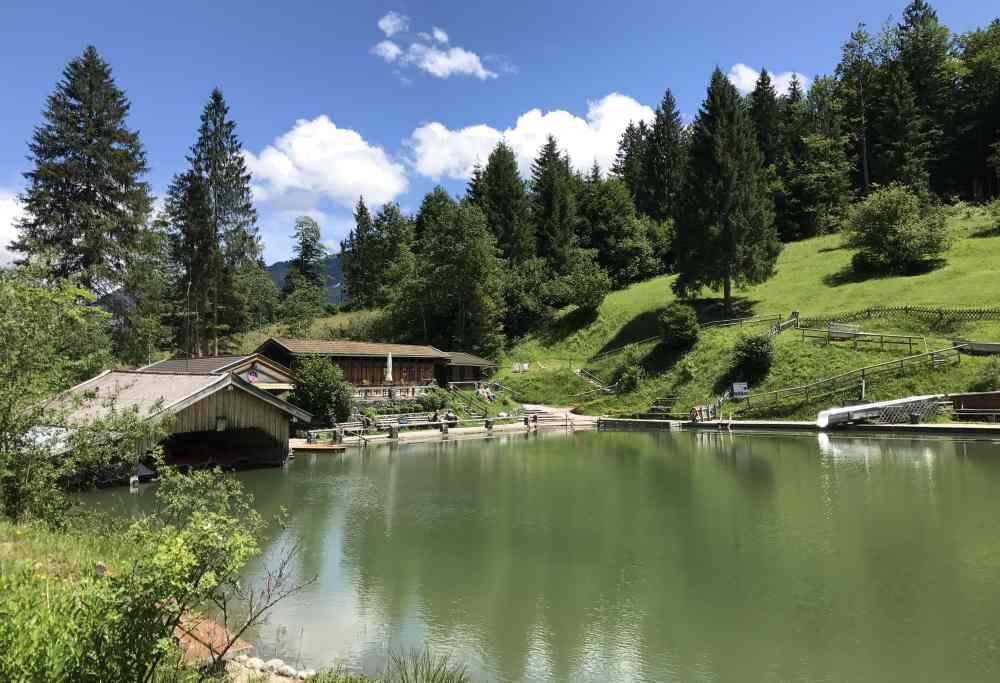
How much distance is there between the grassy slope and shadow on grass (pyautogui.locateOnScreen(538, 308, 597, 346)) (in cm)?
14

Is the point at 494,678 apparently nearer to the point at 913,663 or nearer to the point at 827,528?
the point at 913,663

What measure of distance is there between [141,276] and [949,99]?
8703 centimetres

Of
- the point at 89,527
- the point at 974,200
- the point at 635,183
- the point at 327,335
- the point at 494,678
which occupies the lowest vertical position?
the point at 494,678

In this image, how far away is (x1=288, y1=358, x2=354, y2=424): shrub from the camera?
108 ft

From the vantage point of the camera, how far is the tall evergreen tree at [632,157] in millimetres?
87812

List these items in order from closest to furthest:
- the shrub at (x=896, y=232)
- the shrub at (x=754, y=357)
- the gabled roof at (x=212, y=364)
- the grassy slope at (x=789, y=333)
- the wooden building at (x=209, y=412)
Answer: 1. the wooden building at (x=209, y=412)
2. the gabled roof at (x=212, y=364)
3. the grassy slope at (x=789, y=333)
4. the shrub at (x=754, y=357)
5. the shrub at (x=896, y=232)

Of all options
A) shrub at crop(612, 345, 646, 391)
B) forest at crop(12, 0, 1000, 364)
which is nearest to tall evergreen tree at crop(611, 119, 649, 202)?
forest at crop(12, 0, 1000, 364)

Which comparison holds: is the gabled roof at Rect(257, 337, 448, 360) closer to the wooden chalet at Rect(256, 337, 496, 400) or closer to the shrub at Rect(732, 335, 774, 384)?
the wooden chalet at Rect(256, 337, 496, 400)

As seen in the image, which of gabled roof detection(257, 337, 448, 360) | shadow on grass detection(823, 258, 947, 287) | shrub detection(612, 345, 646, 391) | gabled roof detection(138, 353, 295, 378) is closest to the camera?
gabled roof detection(138, 353, 295, 378)

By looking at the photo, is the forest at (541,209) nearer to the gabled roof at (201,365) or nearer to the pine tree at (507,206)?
the pine tree at (507,206)

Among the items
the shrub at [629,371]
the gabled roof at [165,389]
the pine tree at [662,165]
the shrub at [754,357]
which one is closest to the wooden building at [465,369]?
the shrub at [629,371]

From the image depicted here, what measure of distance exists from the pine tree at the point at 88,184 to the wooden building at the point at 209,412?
51.2ft

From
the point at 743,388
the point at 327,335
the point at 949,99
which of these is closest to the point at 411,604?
the point at 743,388

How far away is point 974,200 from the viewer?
215 feet
